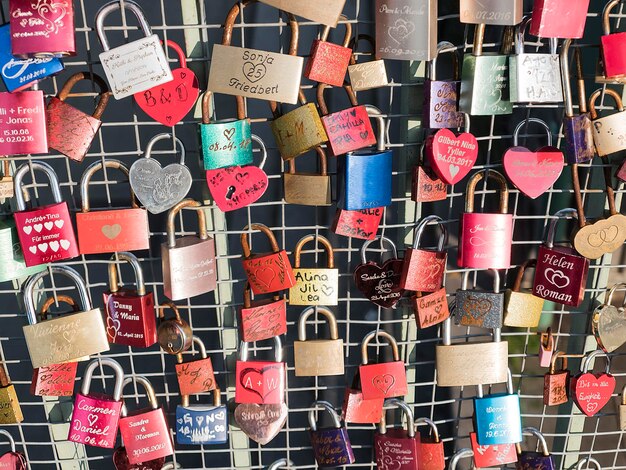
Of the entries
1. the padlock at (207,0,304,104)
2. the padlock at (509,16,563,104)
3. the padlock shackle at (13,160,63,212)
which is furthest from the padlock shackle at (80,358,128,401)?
the padlock at (509,16,563,104)

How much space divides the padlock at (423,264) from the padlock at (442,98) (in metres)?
0.19

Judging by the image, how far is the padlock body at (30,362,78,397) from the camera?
1.21m

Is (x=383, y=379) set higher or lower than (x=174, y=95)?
lower

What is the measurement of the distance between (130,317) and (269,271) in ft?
0.91

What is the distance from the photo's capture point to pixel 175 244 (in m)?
1.16

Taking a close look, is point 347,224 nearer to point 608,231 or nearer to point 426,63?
point 426,63

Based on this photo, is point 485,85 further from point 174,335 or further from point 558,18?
point 174,335

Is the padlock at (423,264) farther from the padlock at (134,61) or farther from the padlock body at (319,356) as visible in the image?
the padlock at (134,61)

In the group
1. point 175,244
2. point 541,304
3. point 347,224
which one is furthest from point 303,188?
point 541,304

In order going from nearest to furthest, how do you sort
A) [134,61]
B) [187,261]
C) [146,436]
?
[134,61]
[187,261]
[146,436]

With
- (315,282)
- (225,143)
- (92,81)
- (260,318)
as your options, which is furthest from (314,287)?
(92,81)

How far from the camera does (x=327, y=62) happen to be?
3.59 ft

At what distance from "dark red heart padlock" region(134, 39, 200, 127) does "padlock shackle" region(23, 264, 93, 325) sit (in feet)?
1.11

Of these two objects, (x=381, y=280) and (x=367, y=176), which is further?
(x=381, y=280)
